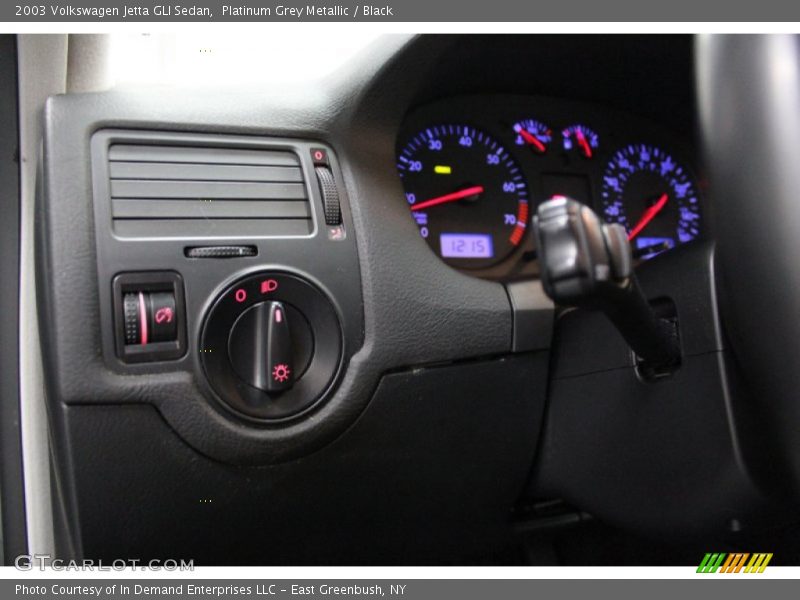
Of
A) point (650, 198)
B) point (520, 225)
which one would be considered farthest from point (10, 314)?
point (650, 198)

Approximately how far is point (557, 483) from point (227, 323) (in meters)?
0.45

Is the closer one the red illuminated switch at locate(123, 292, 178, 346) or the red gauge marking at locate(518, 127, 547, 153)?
the red illuminated switch at locate(123, 292, 178, 346)

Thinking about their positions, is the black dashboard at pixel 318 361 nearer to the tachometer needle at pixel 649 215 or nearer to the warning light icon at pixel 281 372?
the warning light icon at pixel 281 372

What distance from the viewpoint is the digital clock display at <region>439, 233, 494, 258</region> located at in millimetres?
1000

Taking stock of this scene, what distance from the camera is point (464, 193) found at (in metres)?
1.03

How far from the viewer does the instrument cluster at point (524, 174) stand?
39.9 inches

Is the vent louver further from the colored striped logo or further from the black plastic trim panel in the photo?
the colored striped logo

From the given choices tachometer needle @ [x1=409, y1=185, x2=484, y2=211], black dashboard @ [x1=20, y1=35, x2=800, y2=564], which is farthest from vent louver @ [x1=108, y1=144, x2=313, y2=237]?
tachometer needle @ [x1=409, y1=185, x2=484, y2=211]

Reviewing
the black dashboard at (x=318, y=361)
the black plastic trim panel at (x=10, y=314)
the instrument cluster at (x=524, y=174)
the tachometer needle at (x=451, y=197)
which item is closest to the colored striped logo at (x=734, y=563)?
the black dashboard at (x=318, y=361)

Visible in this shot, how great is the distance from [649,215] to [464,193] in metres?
0.35

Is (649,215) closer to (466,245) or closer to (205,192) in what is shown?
(466,245)

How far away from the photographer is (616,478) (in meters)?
0.79

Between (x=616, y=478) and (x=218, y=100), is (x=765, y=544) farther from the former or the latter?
(x=218, y=100)

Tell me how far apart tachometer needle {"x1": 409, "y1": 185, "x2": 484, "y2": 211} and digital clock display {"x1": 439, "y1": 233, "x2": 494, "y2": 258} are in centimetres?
5
